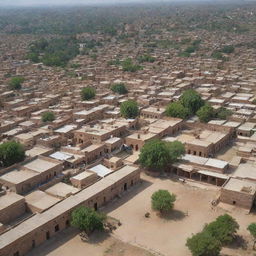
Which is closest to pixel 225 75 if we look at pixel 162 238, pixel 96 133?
pixel 96 133

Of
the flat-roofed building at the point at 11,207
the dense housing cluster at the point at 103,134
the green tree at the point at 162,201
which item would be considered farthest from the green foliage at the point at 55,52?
the green tree at the point at 162,201

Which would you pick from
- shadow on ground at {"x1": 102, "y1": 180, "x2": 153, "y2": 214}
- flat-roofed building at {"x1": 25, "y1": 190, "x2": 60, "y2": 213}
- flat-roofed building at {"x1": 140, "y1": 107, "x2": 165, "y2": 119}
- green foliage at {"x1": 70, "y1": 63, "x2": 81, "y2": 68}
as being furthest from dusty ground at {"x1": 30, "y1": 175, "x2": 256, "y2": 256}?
green foliage at {"x1": 70, "y1": 63, "x2": 81, "y2": 68}

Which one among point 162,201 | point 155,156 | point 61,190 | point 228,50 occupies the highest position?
point 155,156

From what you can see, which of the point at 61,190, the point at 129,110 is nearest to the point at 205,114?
the point at 129,110

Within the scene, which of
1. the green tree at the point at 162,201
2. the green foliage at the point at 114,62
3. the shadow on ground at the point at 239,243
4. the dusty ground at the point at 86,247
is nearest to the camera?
the dusty ground at the point at 86,247

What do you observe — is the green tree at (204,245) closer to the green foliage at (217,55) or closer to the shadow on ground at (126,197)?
the shadow on ground at (126,197)

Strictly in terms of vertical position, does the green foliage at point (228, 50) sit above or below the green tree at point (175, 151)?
below

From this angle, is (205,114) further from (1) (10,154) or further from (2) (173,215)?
(1) (10,154)
